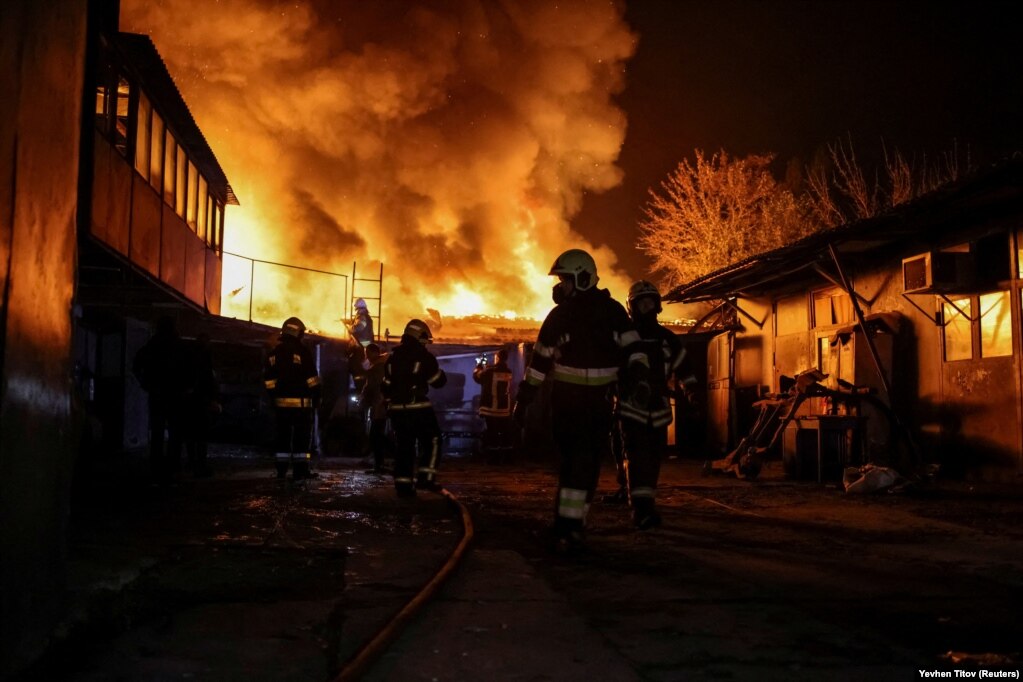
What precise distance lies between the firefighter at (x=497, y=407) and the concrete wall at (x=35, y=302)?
11.7 metres

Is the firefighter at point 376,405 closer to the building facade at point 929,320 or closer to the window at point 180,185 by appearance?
the window at point 180,185

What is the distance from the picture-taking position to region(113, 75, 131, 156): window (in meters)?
11.8

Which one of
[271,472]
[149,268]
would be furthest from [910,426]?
[149,268]

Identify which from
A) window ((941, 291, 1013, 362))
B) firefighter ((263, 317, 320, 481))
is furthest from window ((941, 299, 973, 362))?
firefighter ((263, 317, 320, 481))

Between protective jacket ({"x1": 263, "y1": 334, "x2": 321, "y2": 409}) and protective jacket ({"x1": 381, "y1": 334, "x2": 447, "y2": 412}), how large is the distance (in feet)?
3.98

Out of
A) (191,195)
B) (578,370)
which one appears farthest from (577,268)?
(191,195)

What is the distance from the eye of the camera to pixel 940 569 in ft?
15.8

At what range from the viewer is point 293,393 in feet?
31.1

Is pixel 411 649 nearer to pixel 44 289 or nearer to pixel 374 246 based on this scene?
pixel 44 289

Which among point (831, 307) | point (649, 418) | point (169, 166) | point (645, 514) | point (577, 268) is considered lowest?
point (645, 514)

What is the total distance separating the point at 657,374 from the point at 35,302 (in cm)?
489

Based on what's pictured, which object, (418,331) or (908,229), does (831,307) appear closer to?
(908,229)

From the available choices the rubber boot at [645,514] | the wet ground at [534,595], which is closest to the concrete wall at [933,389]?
the wet ground at [534,595]

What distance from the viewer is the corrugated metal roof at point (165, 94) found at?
11.8m
